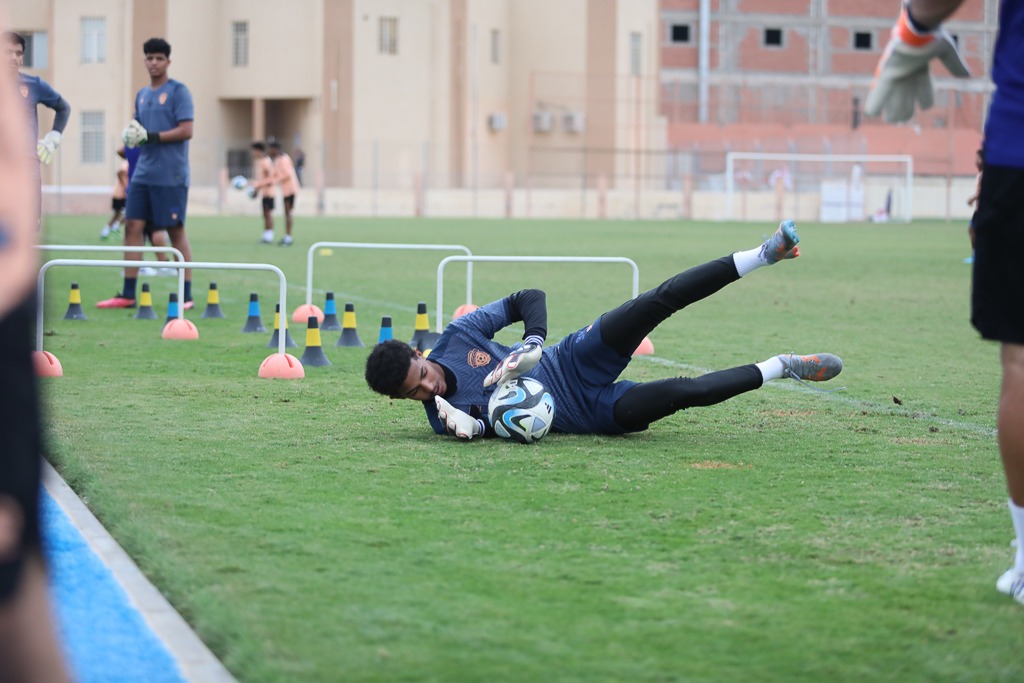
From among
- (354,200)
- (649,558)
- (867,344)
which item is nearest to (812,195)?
(354,200)

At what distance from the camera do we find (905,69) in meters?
4.13

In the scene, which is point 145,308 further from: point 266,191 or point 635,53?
point 635,53

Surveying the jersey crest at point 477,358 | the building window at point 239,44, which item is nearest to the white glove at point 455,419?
the jersey crest at point 477,358

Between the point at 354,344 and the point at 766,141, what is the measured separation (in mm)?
51925

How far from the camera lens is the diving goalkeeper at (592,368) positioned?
21.1 ft

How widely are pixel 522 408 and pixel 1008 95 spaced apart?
3140mm

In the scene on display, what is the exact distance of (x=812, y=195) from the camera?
53250 millimetres

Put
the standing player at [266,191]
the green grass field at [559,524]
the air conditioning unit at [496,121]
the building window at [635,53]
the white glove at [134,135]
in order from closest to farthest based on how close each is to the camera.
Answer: the green grass field at [559,524]
the white glove at [134,135]
the standing player at [266,191]
the air conditioning unit at [496,121]
the building window at [635,53]

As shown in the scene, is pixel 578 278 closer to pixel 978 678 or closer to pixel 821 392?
pixel 821 392

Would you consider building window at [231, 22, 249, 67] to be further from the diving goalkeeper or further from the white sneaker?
the white sneaker

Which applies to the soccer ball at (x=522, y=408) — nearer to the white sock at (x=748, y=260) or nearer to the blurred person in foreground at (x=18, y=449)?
the white sock at (x=748, y=260)

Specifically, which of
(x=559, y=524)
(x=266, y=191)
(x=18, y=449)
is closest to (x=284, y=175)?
(x=266, y=191)

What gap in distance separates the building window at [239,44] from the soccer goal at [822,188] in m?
21.0

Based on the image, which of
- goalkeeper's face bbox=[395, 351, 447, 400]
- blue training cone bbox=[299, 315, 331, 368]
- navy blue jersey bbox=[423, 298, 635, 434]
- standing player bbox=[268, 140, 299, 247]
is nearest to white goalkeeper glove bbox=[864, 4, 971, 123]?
navy blue jersey bbox=[423, 298, 635, 434]
